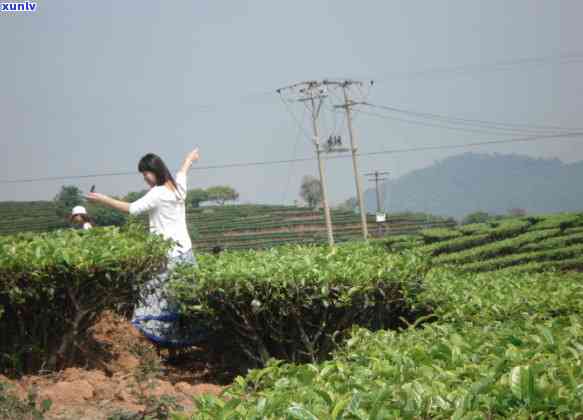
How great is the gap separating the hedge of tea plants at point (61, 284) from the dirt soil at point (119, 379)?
0.59 ft

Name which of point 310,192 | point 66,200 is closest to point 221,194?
point 310,192

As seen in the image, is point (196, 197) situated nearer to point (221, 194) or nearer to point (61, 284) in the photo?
point (221, 194)

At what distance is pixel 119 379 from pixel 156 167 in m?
1.51

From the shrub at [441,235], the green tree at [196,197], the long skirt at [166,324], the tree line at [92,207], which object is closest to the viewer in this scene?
the long skirt at [166,324]

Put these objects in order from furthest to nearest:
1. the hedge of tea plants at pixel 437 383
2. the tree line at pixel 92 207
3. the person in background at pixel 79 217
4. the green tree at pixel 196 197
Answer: the green tree at pixel 196 197, the tree line at pixel 92 207, the person in background at pixel 79 217, the hedge of tea plants at pixel 437 383

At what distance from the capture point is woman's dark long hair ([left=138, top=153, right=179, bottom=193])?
5840 mm

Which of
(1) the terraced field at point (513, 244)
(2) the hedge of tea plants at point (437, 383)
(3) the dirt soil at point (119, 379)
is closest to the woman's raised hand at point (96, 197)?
(3) the dirt soil at point (119, 379)

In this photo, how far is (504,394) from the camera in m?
2.00

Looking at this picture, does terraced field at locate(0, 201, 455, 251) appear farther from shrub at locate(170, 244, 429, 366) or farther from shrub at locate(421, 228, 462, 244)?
shrub at locate(170, 244, 429, 366)

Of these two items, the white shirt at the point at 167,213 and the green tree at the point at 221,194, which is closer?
the white shirt at the point at 167,213

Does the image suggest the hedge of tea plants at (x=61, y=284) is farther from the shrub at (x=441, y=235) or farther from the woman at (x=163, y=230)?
the shrub at (x=441, y=235)

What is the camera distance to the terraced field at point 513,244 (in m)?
22.5

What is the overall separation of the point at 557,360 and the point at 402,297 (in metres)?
3.22

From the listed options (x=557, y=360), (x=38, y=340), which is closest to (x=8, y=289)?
Answer: (x=38, y=340)
